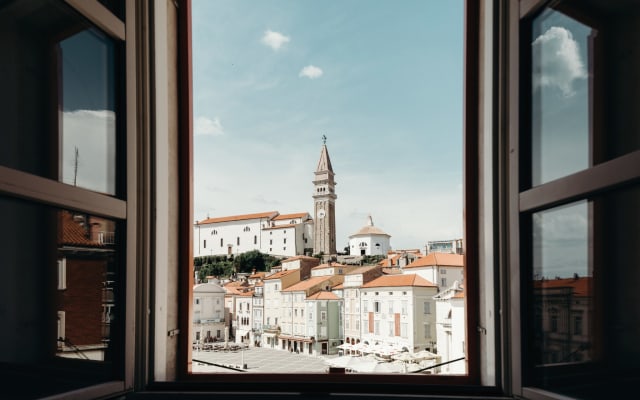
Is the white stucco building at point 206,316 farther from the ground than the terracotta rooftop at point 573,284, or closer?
closer

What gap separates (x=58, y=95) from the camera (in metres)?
1.24

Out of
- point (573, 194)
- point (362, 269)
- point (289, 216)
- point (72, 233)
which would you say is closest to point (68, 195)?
→ point (72, 233)

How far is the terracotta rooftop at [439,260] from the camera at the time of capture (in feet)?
5.54

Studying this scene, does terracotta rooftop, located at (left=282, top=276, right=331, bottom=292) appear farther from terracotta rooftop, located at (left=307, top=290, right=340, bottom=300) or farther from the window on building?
the window on building

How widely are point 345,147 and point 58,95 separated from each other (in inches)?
67.4

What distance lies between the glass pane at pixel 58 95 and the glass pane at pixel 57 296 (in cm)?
12

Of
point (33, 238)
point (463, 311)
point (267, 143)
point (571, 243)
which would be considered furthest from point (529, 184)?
point (267, 143)

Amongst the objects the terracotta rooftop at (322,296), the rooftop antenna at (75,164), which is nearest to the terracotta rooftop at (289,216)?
the terracotta rooftop at (322,296)

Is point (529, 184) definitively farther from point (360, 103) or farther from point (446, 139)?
point (360, 103)

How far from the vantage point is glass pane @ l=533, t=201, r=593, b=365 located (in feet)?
3.44

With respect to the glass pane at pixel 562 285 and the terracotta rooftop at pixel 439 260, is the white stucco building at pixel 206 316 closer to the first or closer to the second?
the terracotta rooftop at pixel 439 260

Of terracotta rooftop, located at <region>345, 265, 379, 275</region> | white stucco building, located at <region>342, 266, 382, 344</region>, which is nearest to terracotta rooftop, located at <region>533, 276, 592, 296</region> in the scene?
white stucco building, located at <region>342, 266, 382, 344</region>

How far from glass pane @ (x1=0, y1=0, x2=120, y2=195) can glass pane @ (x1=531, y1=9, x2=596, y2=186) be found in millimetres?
1191

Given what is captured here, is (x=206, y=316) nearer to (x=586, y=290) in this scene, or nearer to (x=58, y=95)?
(x=58, y=95)
